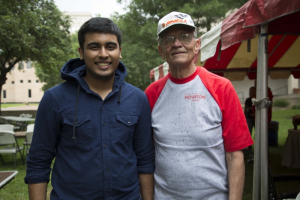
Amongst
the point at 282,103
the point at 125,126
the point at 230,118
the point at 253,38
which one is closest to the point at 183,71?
the point at 230,118

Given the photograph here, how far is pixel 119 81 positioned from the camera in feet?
6.12

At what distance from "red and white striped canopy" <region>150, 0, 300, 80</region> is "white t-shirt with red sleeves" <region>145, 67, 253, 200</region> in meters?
1.18

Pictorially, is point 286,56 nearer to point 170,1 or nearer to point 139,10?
point 170,1

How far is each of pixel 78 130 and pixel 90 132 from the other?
7 centimetres

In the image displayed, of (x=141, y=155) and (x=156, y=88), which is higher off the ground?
(x=156, y=88)

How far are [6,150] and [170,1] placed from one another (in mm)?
12795

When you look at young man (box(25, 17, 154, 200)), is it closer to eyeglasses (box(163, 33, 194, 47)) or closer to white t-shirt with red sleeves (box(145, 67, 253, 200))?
white t-shirt with red sleeves (box(145, 67, 253, 200))

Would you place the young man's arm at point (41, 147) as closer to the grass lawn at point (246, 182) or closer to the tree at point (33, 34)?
the grass lawn at point (246, 182)

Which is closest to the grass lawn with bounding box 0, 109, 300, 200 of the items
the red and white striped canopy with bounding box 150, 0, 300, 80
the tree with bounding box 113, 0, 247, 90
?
the red and white striped canopy with bounding box 150, 0, 300, 80

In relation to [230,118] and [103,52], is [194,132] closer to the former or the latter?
[230,118]

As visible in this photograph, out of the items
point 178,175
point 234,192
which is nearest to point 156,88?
point 178,175

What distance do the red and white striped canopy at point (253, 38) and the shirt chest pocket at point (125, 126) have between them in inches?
65.8

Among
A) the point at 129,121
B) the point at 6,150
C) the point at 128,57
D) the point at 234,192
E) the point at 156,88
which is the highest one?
the point at 128,57

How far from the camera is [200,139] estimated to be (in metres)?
1.71
